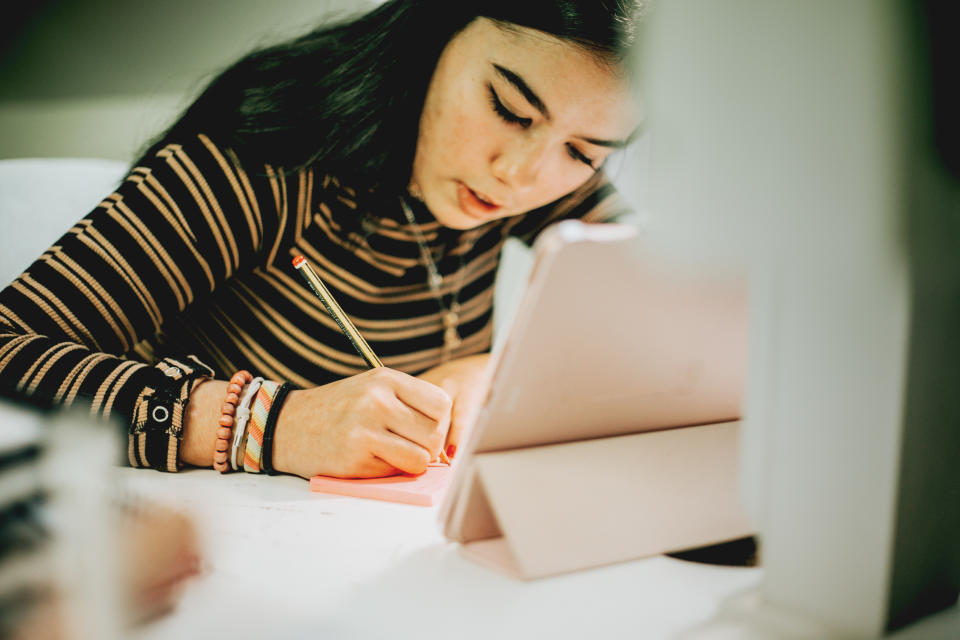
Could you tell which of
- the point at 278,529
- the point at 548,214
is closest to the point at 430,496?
the point at 278,529

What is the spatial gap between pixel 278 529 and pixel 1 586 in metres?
0.23

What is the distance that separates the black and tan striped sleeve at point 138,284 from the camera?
49cm

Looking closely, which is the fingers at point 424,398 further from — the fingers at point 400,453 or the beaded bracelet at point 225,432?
the beaded bracelet at point 225,432

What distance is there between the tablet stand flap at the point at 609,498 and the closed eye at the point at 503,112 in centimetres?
39

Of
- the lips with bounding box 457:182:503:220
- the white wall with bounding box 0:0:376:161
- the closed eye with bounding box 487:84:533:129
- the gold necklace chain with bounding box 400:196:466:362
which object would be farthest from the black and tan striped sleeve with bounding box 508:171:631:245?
the white wall with bounding box 0:0:376:161

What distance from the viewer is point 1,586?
174 mm

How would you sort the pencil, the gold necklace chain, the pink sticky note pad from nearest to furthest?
the pink sticky note pad, the pencil, the gold necklace chain

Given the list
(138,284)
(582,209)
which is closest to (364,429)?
(138,284)

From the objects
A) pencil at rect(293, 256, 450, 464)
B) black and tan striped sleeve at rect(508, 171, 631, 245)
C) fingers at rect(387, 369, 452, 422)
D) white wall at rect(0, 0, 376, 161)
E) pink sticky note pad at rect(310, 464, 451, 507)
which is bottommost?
pink sticky note pad at rect(310, 464, 451, 507)

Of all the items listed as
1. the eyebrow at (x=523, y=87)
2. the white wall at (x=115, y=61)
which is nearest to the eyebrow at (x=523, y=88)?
the eyebrow at (x=523, y=87)

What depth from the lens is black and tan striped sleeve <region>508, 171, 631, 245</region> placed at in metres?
1.04

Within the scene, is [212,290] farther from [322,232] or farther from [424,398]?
[424,398]

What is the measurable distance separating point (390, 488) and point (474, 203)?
0.40 m

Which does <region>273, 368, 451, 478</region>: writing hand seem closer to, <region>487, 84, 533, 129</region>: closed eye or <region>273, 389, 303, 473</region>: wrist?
<region>273, 389, 303, 473</region>: wrist
